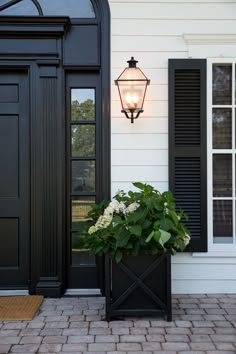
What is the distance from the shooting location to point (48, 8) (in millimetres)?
4203

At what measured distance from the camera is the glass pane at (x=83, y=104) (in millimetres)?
4250

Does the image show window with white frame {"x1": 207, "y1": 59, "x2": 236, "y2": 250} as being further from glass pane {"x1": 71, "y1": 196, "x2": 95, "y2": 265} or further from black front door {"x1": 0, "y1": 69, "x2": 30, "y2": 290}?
black front door {"x1": 0, "y1": 69, "x2": 30, "y2": 290}

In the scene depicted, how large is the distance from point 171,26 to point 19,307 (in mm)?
2834

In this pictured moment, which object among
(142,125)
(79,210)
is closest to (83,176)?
(79,210)

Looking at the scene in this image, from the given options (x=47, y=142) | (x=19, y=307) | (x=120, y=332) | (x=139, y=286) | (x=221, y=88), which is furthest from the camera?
(x=221, y=88)

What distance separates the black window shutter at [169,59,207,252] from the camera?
13.5 ft

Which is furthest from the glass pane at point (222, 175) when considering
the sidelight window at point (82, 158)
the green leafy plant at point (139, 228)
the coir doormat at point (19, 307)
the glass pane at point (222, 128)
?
the coir doormat at point (19, 307)

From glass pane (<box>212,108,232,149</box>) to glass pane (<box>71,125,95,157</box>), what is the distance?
1.14 meters

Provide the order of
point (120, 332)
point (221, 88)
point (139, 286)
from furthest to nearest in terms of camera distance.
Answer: point (221, 88)
point (139, 286)
point (120, 332)

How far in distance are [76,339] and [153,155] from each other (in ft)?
5.89

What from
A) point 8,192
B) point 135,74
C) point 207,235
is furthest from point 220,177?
point 8,192

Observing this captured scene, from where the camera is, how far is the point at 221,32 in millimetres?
4168

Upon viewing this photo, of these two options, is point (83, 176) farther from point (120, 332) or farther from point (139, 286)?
point (120, 332)

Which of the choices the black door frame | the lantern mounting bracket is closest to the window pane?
the black door frame
